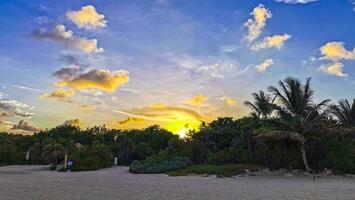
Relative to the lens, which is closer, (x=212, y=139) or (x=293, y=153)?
(x=293, y=153)

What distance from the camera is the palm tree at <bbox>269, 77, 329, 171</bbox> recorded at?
998 inches

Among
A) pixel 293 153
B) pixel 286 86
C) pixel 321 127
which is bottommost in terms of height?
pixel 293 153

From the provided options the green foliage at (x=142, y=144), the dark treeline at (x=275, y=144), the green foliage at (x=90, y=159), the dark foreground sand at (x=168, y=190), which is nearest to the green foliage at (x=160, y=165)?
the dark treeline at (x=275, y=144)

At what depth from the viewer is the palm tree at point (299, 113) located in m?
25.4

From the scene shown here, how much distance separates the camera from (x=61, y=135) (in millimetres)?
54531

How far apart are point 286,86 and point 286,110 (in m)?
1.78

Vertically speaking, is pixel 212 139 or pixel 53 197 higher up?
pixel 212 139

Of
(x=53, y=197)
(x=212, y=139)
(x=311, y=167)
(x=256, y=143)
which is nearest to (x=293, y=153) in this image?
(x=311, y=167)

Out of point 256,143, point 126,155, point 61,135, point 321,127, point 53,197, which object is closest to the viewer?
point 53,197

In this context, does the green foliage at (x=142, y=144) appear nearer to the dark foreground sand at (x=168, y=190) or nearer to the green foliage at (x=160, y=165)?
the green foliage at (x=160, y=165)

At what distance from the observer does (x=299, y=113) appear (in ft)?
89.4

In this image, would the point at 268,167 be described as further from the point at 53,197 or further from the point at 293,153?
the point at 53,197

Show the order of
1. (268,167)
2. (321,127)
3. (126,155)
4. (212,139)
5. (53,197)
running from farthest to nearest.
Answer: (126,155) < (212,139) < (268,167) < (321,127) < (53,197)

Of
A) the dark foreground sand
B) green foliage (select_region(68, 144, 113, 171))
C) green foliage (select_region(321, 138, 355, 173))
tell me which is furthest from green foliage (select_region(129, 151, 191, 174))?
green foliage (select_region(321, 138, 355, 173))
